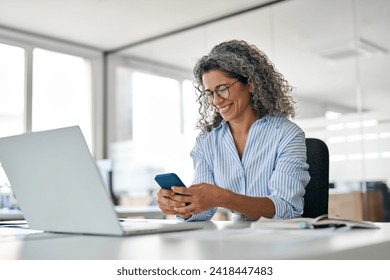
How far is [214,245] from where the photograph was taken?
0.86m

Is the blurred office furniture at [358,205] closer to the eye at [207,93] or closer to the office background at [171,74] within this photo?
the office background at [171,74]

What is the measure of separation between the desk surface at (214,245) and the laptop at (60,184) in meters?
0.04

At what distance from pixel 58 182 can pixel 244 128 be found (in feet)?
3.46

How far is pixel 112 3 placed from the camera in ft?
15.9

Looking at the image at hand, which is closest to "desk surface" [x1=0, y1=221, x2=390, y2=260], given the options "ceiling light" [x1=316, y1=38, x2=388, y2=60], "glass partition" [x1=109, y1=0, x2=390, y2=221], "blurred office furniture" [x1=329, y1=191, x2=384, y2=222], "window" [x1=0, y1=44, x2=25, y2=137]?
"glass partition" [x1=109, y1=0, x2=390, y2=221]

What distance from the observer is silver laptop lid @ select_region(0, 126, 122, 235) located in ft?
3.26

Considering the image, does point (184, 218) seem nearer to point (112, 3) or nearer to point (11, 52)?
point (112, 3)

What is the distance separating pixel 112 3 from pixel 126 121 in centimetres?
169

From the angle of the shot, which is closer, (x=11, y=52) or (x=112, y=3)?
(x=112, y=3)

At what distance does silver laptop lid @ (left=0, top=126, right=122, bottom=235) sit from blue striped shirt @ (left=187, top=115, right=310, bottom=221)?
23.5 inches

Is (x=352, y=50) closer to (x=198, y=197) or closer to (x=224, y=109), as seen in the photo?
(x=224, y=109)

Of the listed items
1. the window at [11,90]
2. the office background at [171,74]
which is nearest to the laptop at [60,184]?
the office background at [171,74]
